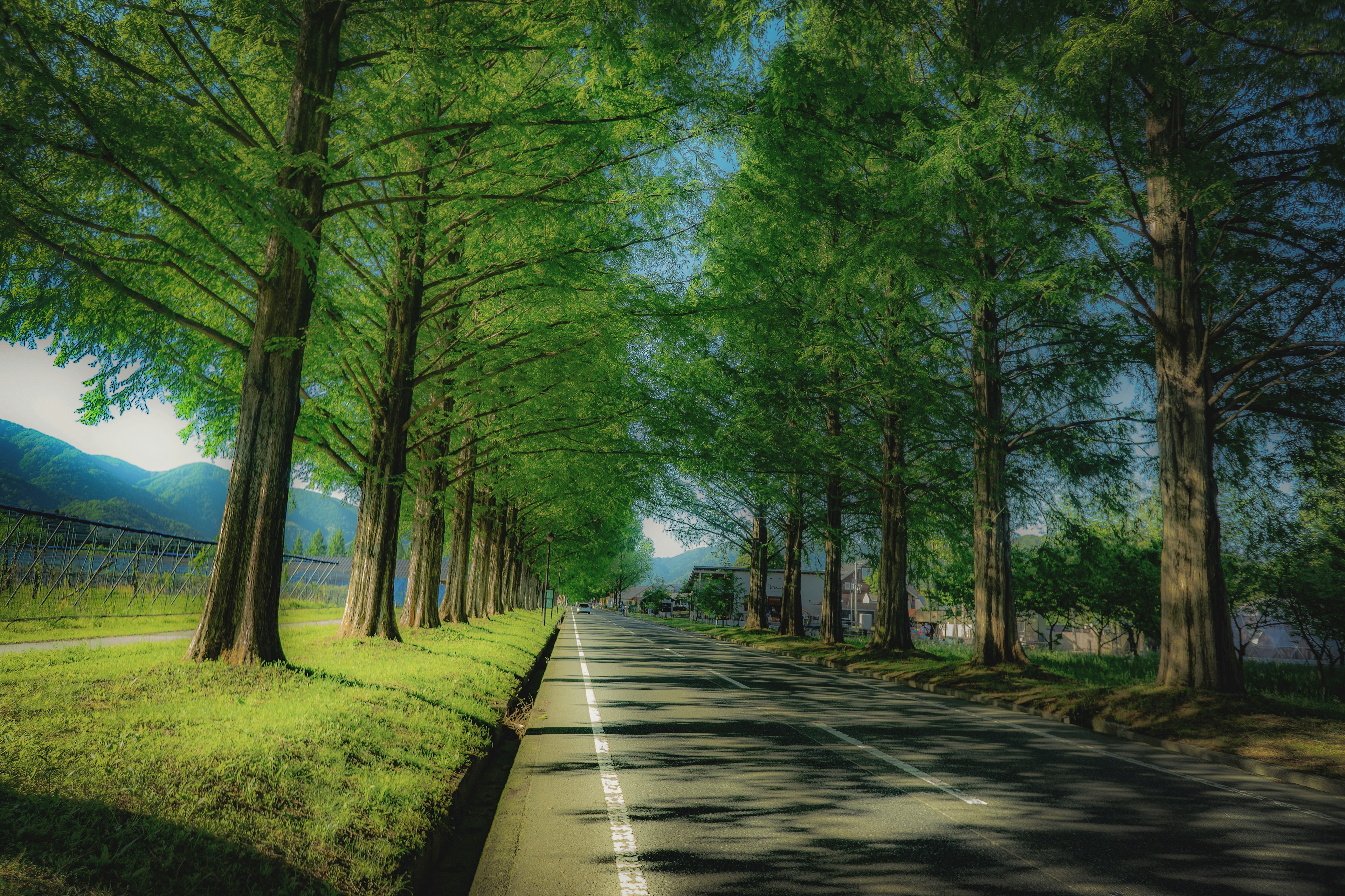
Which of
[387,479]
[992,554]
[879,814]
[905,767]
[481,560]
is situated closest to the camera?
[879,814]

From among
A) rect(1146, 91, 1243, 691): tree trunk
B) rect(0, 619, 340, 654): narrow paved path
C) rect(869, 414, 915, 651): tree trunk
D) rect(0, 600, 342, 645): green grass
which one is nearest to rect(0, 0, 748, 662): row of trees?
rect(0, 619, 340, 654): narrow paved path

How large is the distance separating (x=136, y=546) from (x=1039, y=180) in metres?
22.4

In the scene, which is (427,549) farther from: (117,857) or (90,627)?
(117,857)

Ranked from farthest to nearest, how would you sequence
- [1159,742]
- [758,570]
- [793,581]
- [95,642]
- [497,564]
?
[497,564] → [758,570] → [793,581] → [95,642] → [1159,742]

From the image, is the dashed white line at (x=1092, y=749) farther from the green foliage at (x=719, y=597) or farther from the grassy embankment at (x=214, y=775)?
the green foliage at (x=719, y=597)

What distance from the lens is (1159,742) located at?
29.4 ft

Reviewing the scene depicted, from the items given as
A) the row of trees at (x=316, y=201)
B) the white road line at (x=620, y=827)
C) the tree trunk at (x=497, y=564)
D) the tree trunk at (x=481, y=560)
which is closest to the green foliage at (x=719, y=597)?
the tree trunk at (x=497, y=564)

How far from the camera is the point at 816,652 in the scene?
22.8 meters

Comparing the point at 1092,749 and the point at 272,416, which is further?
the point at 1092,749

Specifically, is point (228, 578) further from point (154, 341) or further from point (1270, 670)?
point (1270, 670)

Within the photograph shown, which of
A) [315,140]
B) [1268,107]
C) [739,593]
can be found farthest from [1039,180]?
[739,593]

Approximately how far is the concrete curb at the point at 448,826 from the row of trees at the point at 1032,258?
657cm

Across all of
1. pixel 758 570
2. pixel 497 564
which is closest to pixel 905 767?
pixel 758 570

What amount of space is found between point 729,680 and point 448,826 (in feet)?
34.0
